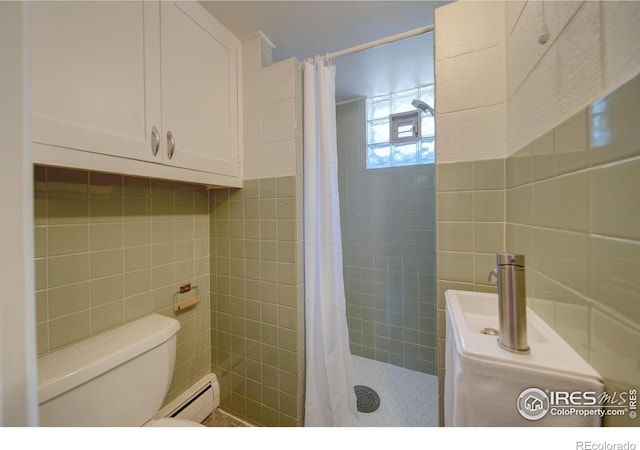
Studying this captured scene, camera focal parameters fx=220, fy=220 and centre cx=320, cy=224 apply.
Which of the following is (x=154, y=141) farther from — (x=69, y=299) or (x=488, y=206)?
(x=488, y=206)

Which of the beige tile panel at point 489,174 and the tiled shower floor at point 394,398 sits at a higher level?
the beige tile panel at point 489,174

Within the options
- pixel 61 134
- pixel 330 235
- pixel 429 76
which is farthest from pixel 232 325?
pixel 429 76

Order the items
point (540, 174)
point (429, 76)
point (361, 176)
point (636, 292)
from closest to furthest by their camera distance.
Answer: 1. point (636, 292)
2. point (540, 174)
3. point (429, 76)
4. point (361, 176)

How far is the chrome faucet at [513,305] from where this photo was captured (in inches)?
15.4

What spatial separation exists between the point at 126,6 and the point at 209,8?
37cm

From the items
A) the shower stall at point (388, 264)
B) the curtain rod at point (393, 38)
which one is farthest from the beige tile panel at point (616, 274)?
the shower stall at point (388, 264)

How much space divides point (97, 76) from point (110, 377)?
938mm

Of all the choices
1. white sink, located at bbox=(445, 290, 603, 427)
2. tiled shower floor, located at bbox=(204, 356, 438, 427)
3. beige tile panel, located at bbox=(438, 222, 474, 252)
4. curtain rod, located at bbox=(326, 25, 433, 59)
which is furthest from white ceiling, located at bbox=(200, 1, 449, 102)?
tiled shower floor, located at bbox=(204, 356, 438, 427)

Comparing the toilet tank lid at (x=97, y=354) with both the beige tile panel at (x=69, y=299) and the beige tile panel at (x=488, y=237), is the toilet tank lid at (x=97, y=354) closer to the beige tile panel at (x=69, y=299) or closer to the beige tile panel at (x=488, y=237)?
the beige tile panel at (x=69, y=299)

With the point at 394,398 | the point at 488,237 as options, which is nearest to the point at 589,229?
the point at 488,237

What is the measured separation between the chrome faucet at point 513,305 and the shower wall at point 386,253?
1.22 m

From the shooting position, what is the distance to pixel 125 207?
933mm

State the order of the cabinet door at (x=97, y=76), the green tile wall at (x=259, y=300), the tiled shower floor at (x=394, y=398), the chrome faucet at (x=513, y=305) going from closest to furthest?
the chrome faucet at (x=513, y=305), the cabinet door at (x=97, y=76), the green tile wall at (x=259, y=300), the tiled shower floor at (x=394, y=398)
